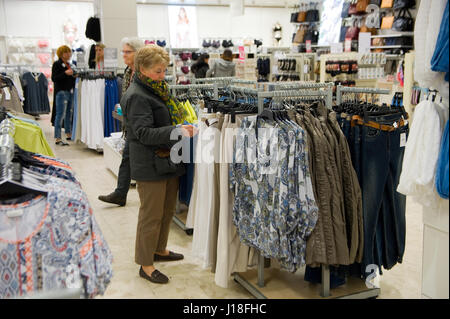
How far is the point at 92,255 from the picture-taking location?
1749 mm

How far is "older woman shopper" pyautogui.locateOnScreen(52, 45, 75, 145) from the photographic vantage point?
825cm

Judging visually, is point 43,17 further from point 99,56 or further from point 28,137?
point 28,137

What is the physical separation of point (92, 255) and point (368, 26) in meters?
9.58

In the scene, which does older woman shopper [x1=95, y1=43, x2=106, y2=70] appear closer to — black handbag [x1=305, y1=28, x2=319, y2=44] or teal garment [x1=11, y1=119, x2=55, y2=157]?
teal garment [x1=11, y1=119, x2=55, y2=157]

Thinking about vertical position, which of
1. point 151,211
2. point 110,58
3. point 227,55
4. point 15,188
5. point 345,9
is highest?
point 345,9

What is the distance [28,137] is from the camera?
265cm

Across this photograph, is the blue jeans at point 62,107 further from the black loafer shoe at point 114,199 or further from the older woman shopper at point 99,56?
the black loafer shoe at point 114,199

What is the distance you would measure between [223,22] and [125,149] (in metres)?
13.6

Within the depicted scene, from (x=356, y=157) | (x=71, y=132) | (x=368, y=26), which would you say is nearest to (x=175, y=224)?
(x=356, y=157)

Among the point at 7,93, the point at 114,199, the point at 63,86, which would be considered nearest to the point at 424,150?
the point at 114,199

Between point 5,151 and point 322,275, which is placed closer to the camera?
point 5,151

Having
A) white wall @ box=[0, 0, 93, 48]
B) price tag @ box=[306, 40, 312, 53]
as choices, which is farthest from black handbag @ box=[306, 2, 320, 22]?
white wall @ box=[0, 0, 93, 48]

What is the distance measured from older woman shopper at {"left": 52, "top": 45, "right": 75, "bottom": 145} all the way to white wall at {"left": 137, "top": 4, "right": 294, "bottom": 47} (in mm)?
7917

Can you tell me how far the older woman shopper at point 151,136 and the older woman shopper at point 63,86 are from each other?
5690 mm
